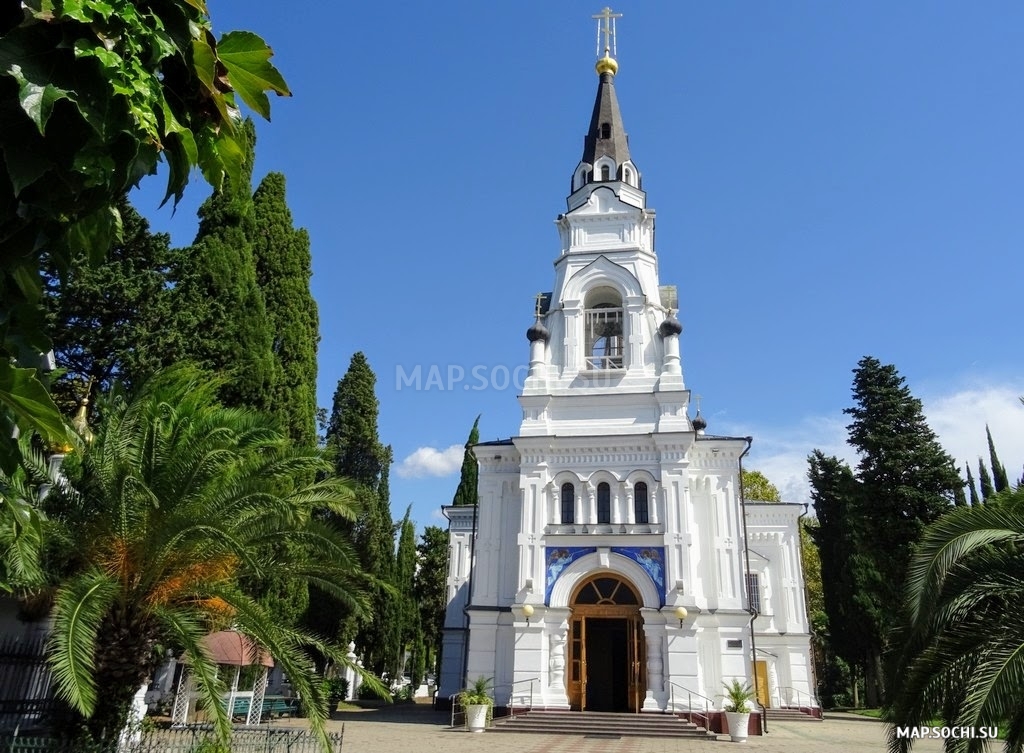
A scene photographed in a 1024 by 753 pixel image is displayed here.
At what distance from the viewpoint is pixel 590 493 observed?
77.2ft

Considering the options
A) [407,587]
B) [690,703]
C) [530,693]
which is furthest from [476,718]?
[407,587]

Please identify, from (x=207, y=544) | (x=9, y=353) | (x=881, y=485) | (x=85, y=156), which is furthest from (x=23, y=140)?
(x=881, y=485)

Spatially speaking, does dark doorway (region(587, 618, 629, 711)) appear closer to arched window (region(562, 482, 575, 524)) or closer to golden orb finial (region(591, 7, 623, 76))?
arched window (region(562, 482, 575, 524))

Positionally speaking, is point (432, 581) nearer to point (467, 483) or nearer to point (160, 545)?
point (467, 483)

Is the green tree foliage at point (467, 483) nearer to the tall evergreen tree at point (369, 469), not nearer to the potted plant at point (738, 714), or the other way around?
the tall evergreen tree at point (369, 469)

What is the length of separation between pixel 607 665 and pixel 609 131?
2051 centimetres

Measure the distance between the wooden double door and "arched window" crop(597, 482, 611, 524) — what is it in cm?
277

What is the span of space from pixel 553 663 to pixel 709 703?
454 cm

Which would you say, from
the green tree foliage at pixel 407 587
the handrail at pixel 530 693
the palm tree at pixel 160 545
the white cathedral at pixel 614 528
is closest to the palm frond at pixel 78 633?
the palm tree at pixel 160 545

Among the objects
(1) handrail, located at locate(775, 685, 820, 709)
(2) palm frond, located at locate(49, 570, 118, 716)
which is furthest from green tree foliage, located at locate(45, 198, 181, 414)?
(1) handrail, located at locate(775, 685, 820, 709)

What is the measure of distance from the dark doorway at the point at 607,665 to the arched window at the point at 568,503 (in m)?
3.26

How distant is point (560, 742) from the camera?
17859mm

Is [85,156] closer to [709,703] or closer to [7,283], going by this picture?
[7,283]

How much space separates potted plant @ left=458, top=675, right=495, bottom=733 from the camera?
19906 mm
